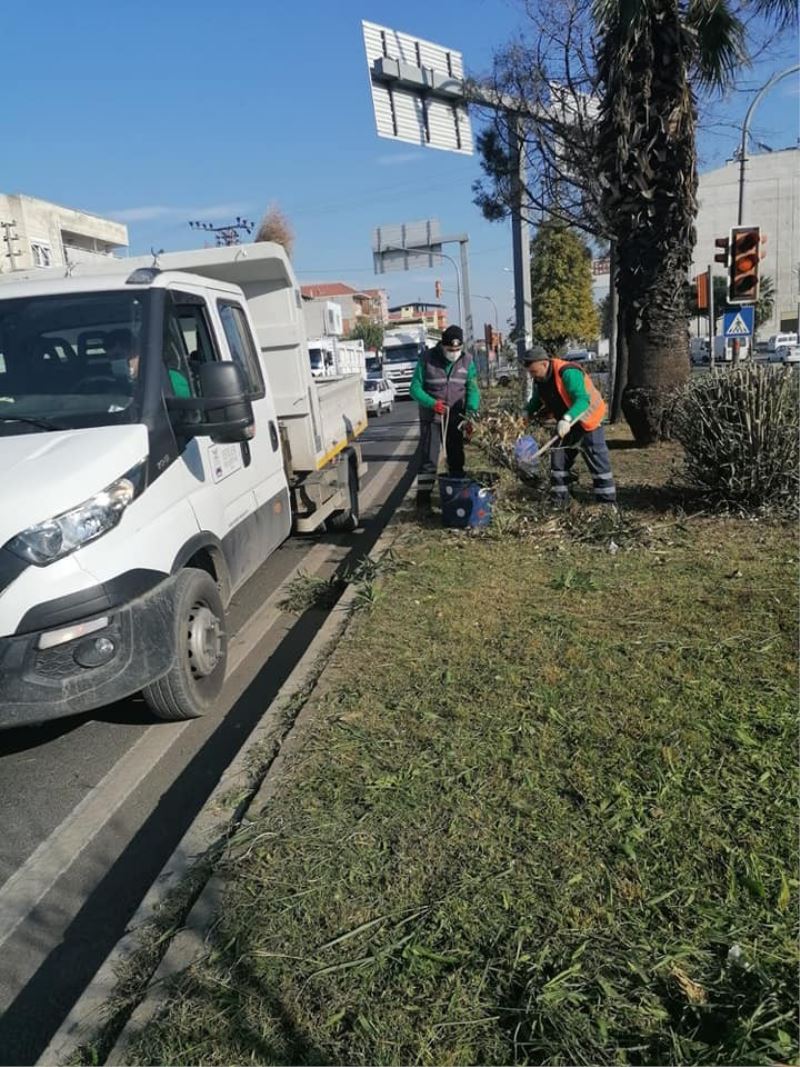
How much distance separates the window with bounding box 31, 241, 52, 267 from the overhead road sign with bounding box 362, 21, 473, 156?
4527cm

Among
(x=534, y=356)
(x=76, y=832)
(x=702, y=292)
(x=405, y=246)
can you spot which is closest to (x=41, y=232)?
(x=405, y=246)

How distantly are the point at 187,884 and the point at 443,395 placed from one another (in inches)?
243

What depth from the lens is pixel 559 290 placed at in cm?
3919

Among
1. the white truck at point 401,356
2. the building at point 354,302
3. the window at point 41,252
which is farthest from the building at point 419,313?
the white truck at point 401,356

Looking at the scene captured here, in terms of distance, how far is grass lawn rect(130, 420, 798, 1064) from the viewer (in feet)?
6.73

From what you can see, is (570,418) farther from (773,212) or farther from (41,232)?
(773,212)

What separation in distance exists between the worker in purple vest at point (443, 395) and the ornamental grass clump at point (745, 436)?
7.61 ft

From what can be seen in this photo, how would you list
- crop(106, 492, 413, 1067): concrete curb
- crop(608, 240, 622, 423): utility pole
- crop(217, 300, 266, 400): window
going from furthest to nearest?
1. crop(608, 240, 622, 423): utility pole
2. crop(217, 300, 266, 400): window
3. crop(106, 492, 413, 1067): concrete curb

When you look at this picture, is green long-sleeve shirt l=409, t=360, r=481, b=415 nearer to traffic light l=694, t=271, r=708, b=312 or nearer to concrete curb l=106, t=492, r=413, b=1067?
concrete curb l=106, t=492, r=413, b=1067

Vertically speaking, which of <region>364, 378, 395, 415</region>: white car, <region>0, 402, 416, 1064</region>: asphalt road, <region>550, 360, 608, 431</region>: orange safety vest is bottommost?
<region>364, 378, 395, 415</region>: white car

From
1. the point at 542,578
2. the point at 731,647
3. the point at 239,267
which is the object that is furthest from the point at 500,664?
the point at 239,267

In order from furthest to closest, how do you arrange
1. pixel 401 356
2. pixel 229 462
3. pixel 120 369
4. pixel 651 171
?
1. pixel 401 356
2. pixel 651 171
3. pixel 229 462
4. pixel 120 369

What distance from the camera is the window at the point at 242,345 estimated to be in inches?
203

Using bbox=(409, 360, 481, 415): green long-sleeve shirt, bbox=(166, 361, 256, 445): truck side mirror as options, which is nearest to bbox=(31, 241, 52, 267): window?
bbox=(409, 360, 481, 415): green long-sleeve shirt
